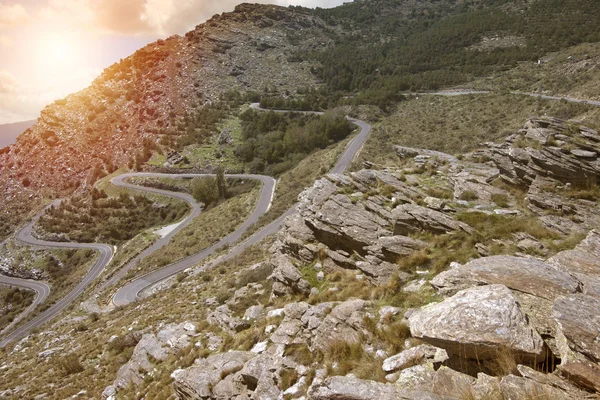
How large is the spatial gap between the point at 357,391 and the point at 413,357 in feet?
5.73

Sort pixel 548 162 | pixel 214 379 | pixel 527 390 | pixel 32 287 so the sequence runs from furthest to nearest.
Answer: pixel 32 287
pixel 548 162
pixel 214 379
pixel 527 390

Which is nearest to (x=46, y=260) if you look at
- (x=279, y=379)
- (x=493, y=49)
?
(x=279, y=379)

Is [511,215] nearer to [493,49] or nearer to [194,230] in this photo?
[194,230]

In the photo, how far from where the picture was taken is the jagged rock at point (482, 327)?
5.88m

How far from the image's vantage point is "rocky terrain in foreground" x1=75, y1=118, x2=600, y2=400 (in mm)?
5938

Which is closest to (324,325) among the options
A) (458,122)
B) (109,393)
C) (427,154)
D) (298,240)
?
(298,240)

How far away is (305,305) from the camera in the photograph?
39.6ft

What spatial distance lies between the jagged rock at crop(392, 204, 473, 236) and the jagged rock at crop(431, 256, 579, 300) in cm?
379

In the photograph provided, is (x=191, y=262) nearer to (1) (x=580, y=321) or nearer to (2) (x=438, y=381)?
(2) (x=438, y=381)

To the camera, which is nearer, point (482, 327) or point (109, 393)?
point (482, 327)

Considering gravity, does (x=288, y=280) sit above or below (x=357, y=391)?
below

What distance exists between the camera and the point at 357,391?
6.23 m

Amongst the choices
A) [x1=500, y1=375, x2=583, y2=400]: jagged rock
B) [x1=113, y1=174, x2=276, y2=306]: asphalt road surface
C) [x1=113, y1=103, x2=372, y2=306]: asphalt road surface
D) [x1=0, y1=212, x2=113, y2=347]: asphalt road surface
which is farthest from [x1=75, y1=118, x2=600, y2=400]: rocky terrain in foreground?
[x1=0, y1=212, x2=113, y2=347]: asphalt road surface

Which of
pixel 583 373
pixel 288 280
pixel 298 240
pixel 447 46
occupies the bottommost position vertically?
pixel 288 280
